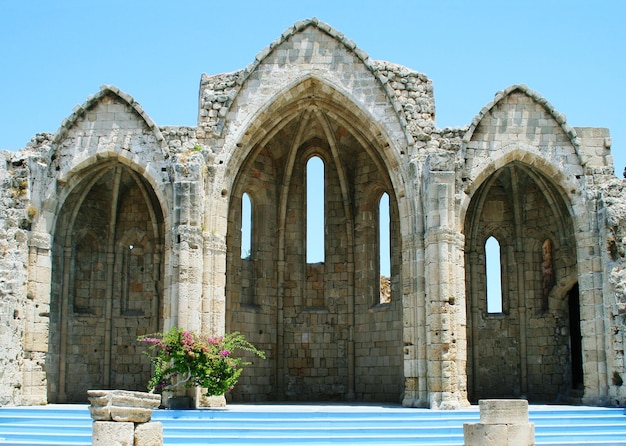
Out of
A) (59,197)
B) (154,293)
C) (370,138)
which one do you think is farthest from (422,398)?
(59,197)

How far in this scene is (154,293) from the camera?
2406 cm

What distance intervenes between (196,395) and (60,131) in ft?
23.2

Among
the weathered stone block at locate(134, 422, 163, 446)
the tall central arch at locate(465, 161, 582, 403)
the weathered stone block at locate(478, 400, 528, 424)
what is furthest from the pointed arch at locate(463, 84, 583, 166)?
the weathered stone block at locate(134, 422, 163, 446)

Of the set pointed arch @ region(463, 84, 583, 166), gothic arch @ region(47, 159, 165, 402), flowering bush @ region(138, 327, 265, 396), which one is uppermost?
pointed arch @ region(463, 84, 583, 166)

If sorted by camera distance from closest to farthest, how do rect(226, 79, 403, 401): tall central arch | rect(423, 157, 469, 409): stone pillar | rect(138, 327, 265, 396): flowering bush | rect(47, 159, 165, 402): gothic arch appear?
rect(138, 327, 265, 396): flowering bush
rect(423, 157, 469, 409): stone pillar
rect(47, 159, 165, 402): gothic arch
rect(226, 79, 403, 401): tall central arch

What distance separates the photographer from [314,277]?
972 inches

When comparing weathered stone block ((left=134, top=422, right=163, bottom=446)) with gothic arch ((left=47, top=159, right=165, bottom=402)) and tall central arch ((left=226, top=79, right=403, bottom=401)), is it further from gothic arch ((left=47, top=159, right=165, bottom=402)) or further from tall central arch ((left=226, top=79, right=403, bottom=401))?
gothic arch ((left=47, top=159, right=165, bottom=402))

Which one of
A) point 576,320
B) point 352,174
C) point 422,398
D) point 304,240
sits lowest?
point 422,398

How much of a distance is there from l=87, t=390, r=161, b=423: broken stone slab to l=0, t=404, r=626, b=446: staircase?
9.08 ft

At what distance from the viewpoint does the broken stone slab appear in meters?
13.1

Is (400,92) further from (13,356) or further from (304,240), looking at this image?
(13,356)

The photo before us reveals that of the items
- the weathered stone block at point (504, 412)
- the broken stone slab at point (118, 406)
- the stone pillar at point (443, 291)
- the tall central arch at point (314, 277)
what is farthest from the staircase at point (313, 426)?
the tall central arch at point (314, 277)

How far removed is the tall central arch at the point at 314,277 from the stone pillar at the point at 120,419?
31.7 ft

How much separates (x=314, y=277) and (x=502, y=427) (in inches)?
457
